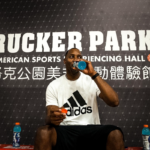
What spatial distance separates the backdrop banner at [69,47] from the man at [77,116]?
54cm

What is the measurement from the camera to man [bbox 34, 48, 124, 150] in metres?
1.20

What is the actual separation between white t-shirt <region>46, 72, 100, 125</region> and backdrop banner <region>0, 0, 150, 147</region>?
1.75ft

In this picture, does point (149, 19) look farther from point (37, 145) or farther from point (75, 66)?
point (37, 145)

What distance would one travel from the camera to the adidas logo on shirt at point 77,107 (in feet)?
4.97

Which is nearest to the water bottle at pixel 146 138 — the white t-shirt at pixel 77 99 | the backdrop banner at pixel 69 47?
the backdrop banner at pixel 69 47

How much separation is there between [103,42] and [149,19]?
646 millimetres

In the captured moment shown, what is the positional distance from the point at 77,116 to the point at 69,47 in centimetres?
A: 98

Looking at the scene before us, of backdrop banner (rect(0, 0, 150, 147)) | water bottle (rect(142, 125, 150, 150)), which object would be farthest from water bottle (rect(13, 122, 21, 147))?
water bottle (rect(142, 125, 150, 150))

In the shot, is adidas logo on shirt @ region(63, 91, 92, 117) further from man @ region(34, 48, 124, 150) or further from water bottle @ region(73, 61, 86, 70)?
water bottle @ region(73, 61, 86, 70)

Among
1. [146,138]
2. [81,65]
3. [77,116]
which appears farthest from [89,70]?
[146,138]

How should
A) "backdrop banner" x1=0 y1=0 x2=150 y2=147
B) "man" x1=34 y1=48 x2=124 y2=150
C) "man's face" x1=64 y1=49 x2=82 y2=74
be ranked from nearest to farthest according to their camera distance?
"man" x1=34 y1=48 x2=124 y2=150, "man's face" x1=64 y1=49 x2=82 y2=74, "backdrop banner" x1=0 y1=0 x2=150 y2=147

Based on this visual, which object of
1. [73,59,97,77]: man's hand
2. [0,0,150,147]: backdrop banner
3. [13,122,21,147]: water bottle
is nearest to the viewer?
[73,59,97,77]: man's hand

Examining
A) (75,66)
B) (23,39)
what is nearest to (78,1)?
(23,39)

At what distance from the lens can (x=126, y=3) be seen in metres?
2.21
